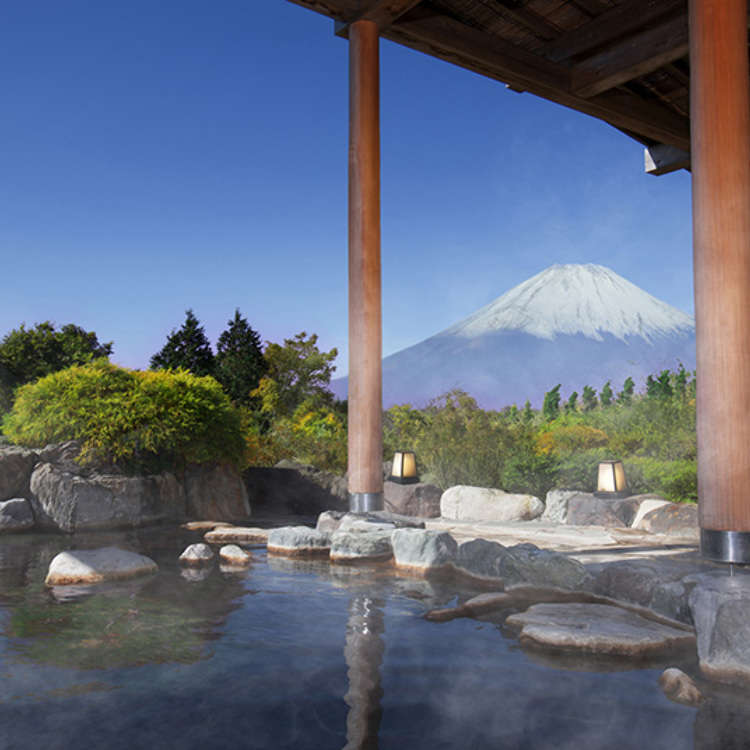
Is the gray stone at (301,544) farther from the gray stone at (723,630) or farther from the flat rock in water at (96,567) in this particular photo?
the gray stone at (723,630)

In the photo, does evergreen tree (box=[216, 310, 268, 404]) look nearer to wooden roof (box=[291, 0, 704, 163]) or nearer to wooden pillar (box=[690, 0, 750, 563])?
wooden roof (box=[291, 0, 704, 163])

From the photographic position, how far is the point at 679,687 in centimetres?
264

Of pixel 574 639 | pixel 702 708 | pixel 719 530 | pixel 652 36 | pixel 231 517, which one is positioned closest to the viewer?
pixel 702 708

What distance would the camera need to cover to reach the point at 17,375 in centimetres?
1515

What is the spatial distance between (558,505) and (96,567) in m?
4.73

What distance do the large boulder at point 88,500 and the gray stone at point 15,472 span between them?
12cm

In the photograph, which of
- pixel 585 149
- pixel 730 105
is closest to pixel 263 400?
pixel 730 105

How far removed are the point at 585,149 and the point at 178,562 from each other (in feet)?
315

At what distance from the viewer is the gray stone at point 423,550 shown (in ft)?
16.4

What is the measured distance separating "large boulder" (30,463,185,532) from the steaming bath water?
3262 mm

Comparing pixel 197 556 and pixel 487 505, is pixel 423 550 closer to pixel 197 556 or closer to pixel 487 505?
pixel 197 556

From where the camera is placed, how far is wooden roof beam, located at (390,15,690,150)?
6684mm

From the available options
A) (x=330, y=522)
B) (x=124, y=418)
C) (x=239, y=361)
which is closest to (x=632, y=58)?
(x=330, y=522)

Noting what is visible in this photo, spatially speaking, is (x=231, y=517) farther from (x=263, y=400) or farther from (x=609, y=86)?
(x=263, y=400)
